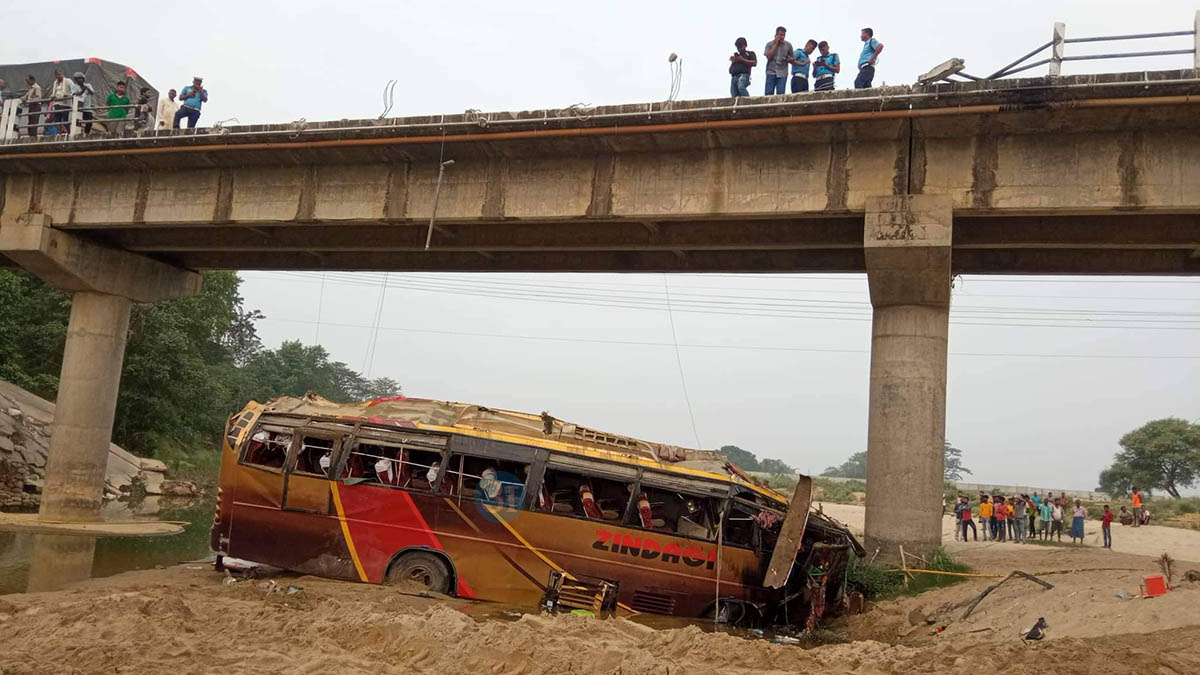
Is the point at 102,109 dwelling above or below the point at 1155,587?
above

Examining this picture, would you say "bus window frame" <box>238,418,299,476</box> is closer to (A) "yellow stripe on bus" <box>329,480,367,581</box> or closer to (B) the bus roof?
(B) the bus roof

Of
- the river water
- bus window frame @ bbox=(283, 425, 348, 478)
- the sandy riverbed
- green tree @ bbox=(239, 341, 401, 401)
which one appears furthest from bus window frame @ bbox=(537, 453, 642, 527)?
green tree @ bbox=(239, 341, 401, 401)

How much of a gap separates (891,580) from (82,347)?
777 inches

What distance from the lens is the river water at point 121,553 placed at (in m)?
13.0

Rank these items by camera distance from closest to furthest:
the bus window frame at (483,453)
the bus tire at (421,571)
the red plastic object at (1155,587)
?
the red plastic object at (1155,587), the bus tire at (421,571), the bus window frame at (483,453)

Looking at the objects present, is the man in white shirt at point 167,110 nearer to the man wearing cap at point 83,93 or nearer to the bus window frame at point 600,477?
the man wearing cap at point 83,93

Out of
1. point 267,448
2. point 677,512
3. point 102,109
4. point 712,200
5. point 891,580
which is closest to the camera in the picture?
point 677,512

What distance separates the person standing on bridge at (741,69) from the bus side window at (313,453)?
9.66 meters

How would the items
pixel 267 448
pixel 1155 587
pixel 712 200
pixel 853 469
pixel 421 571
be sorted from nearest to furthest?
pixel 1155 587 → pixel 421 571 → pixel 267 448 → pixel 712 200 → pixel 853 469

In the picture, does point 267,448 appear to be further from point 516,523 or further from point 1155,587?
point 1155,587

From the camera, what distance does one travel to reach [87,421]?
20.6 meters

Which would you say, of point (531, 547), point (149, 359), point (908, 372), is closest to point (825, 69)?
point (908, 372)

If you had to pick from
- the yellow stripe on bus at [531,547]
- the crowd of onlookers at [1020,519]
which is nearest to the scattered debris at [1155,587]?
the yellow stripe on bus at [531,547]

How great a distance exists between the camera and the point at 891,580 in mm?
13336
